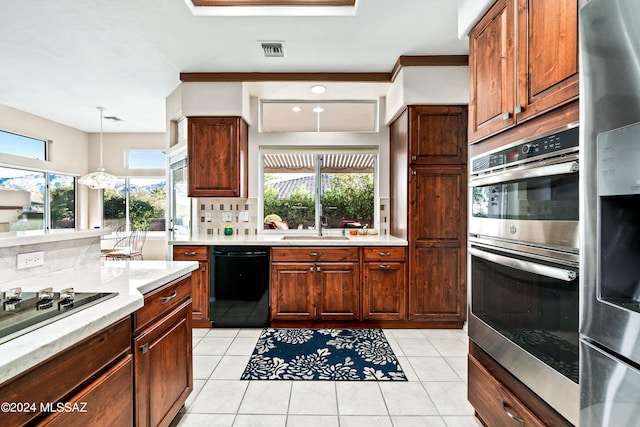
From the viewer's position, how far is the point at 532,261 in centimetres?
129

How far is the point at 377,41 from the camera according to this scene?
2.82m

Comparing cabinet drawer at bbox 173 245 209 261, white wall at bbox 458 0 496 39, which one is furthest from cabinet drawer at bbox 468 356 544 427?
cabinet drawer at bbox 173 245 209 261

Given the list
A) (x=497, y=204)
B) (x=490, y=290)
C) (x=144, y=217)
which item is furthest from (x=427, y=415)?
(x=144, y=217)

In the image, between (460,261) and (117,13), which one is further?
(460,261)

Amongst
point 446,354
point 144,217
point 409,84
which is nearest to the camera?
point 446,354

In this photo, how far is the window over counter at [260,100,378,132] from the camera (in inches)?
160

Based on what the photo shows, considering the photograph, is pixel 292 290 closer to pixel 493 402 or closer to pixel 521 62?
pixel 493 402

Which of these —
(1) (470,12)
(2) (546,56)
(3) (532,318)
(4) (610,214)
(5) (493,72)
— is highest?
(1) (470,12)

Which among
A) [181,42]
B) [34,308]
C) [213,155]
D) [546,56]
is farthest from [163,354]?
[181,42]

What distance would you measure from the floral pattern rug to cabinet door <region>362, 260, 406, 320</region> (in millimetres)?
191

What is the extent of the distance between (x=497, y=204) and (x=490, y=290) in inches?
17.7

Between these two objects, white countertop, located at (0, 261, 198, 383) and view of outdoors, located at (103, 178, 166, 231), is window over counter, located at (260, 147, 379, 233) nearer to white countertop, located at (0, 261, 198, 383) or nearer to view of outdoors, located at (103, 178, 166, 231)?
white countertop, located at (0, 261, 198, 383)

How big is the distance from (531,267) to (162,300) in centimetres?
169

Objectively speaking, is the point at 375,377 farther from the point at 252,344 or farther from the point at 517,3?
the point at 517,3
